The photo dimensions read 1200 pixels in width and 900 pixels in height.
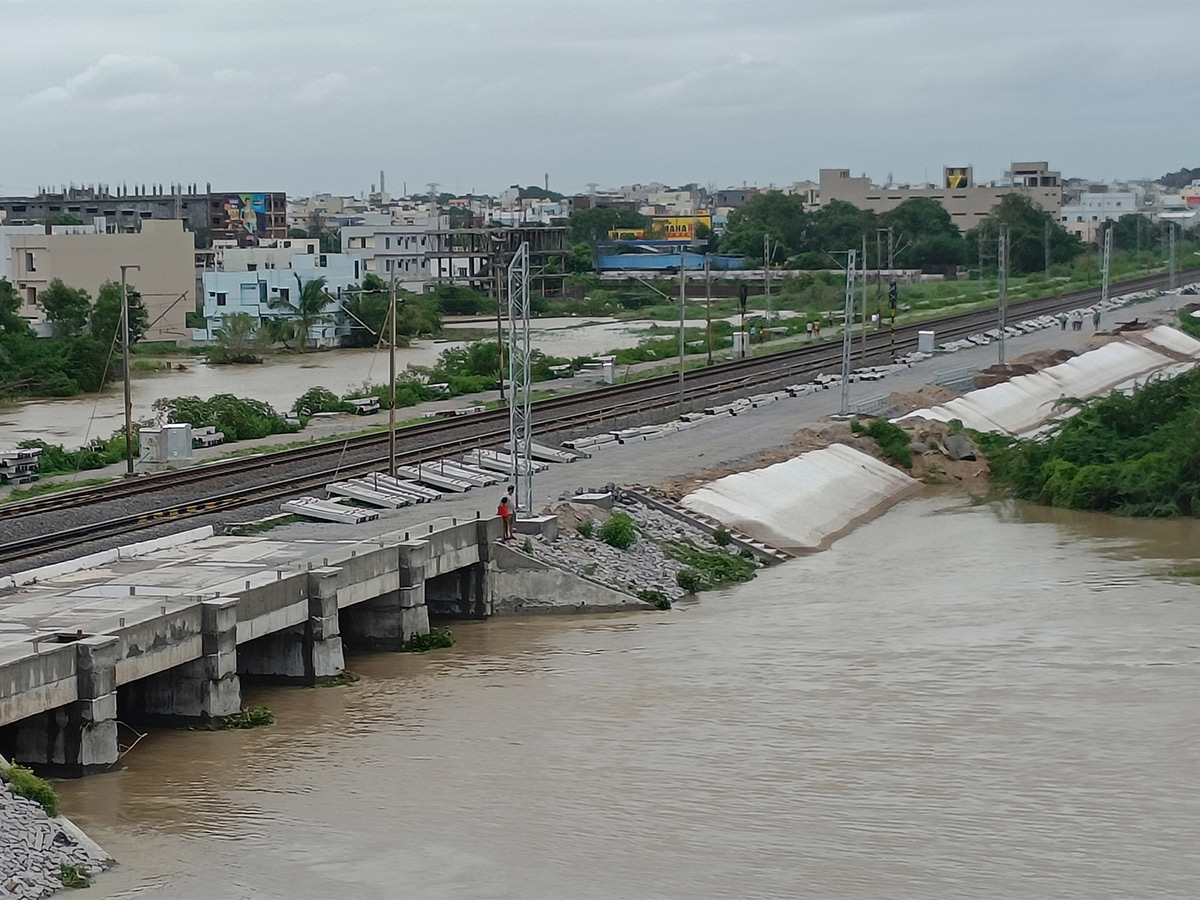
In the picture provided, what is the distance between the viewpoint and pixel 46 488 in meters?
35.2

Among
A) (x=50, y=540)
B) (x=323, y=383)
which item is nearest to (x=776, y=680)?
(x=50, y=540)

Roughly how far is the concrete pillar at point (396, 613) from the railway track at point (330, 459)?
4.39m

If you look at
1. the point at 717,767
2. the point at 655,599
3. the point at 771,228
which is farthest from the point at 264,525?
the point at 771,228

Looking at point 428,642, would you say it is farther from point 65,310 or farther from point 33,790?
point 65,310

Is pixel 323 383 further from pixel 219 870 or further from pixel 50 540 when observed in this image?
pixel 219 870

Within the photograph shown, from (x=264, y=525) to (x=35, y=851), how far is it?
43.6ft

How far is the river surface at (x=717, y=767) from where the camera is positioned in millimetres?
17312

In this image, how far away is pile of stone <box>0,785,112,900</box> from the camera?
16.1 metres

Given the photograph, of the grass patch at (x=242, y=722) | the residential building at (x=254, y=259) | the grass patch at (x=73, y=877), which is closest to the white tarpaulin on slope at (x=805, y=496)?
the grass patch at (x=242, y=722)

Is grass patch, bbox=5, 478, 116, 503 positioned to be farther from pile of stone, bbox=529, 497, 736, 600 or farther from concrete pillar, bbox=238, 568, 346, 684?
concrete pillar, bbox=238, 568, 346, 684

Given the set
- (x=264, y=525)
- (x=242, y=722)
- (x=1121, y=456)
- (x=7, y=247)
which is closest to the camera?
(x=242, y=722)

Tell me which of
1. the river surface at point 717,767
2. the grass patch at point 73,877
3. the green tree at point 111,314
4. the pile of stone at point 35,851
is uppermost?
the green tree at point 111,314

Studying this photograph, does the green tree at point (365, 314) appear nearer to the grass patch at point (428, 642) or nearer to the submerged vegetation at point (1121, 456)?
the submerged vegetation at point (1121, 456)

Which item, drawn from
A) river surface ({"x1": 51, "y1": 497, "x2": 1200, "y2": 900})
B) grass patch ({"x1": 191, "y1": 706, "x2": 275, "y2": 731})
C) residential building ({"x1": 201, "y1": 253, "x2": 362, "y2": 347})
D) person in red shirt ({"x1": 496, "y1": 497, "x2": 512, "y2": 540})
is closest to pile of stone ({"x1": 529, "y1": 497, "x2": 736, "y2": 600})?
person in red shirt ({"x1": 496, "y1": 497, "x2": 512, "y2": 540})
